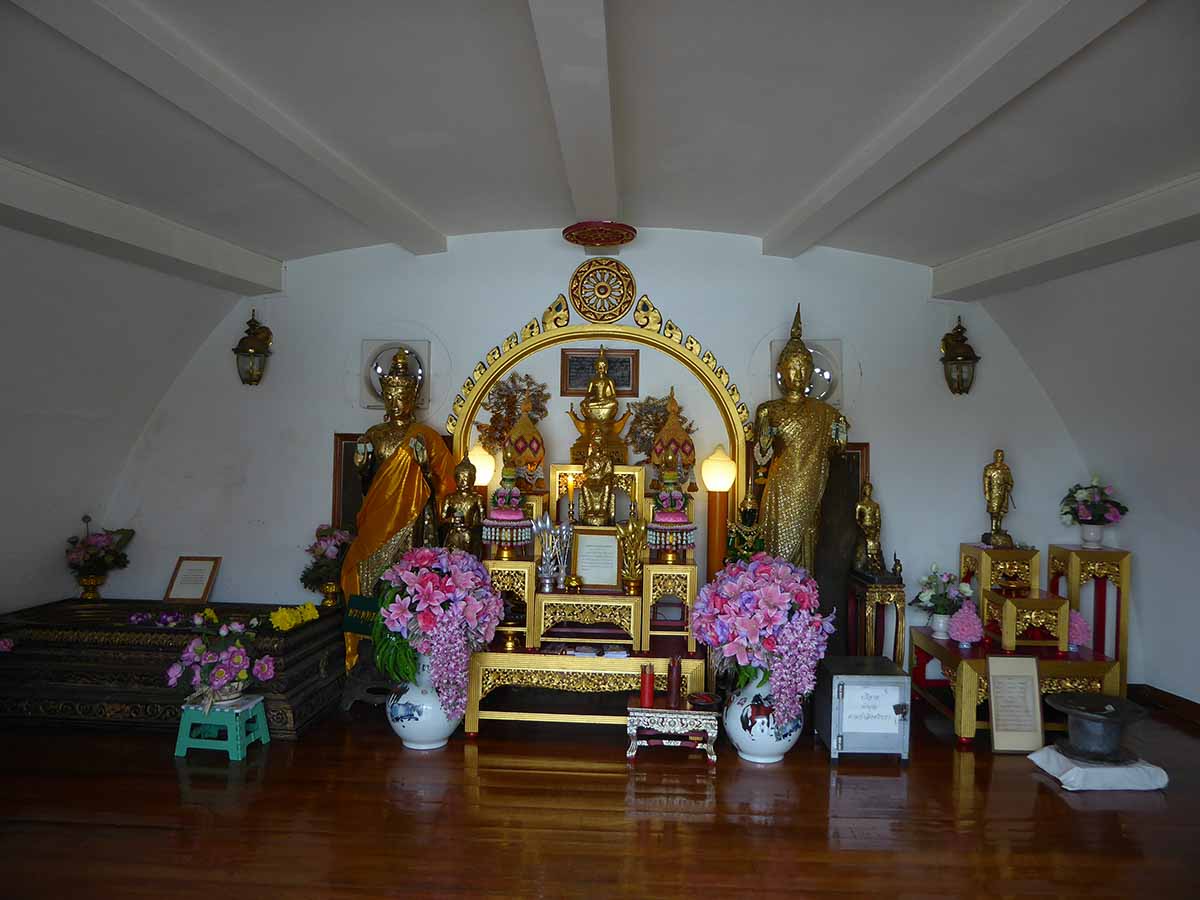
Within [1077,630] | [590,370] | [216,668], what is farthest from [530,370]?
[1077,630]

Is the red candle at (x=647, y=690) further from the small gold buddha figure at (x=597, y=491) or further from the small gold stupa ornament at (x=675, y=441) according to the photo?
the small gold stupa ornament at (x=675, y=441)

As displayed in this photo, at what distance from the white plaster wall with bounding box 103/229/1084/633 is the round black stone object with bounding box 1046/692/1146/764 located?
1.64 metres

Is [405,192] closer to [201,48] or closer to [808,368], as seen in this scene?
[201,48]

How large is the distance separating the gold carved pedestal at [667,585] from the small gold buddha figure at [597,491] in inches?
21.5

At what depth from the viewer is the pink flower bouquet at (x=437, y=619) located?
4090 mm

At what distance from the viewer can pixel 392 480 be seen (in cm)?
509

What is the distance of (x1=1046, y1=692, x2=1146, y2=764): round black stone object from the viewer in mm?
3793

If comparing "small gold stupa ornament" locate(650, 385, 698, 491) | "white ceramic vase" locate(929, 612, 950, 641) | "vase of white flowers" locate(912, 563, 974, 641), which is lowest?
"white ceramic vase" locate(929, 612, 950, 641)

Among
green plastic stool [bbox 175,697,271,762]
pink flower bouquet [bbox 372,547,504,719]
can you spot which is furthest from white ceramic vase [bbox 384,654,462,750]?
green plastic stool [bbox 175,697,271,762]

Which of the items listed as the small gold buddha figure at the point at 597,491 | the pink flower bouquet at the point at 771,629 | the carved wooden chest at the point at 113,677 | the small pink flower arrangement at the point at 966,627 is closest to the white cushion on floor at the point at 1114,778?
the small pink flower arrangement at the point at 966,627

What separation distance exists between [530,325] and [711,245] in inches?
55.1

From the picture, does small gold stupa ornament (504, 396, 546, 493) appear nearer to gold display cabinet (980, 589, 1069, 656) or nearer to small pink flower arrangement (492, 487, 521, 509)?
small pink flower arrangement (492, 487, 521, 509)

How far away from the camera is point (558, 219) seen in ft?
17.6

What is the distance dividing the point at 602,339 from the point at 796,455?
1595mm
